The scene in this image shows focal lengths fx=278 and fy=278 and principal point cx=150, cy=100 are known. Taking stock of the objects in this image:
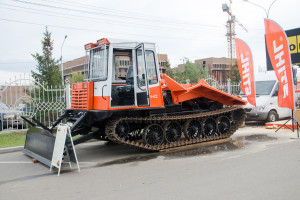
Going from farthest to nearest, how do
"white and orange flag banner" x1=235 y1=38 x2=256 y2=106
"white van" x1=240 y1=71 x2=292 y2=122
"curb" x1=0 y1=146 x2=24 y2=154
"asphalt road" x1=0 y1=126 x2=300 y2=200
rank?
"white van" x1=240 y1=71 x2=292 y2=122 → "white and orange flag banner" x1=235 y1=38 x2=256 y2=106 → "curb" x1=0 y1=146 x2=24 y2=154 → "asphalt road" x1=0 y1=126 x2=300 y2=200

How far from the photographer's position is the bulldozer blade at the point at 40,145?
22.6 ft

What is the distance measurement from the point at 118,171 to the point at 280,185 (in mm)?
3316

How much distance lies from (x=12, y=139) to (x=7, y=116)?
5.46 feet

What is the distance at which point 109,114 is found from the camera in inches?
287

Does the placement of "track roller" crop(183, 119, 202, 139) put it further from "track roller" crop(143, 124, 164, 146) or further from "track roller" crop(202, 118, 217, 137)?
"track roller" crop(143, 124, 164, 146)

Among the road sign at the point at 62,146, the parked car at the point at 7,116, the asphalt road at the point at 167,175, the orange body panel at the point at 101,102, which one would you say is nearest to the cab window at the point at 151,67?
the orange body panel at the point at 101,102

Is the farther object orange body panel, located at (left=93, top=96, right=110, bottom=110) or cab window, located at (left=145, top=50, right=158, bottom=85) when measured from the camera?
cab window, located at (left=145, top=50, right=158, bottom=85)

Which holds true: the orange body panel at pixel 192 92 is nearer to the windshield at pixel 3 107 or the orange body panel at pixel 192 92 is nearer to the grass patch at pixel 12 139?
the grass patch at pixel 12 139

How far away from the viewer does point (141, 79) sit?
7812mm

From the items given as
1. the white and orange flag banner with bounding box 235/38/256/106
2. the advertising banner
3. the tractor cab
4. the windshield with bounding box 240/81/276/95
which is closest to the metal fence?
the tractor cab

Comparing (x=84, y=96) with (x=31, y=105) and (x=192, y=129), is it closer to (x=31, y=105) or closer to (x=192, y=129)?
(x=192, y=129)

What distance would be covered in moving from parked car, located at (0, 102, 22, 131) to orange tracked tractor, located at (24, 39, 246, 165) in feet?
13.0

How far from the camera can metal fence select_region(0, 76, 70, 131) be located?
38.0 ft

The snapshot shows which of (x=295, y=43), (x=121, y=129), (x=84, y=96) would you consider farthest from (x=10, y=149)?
(x=295, y=43)
